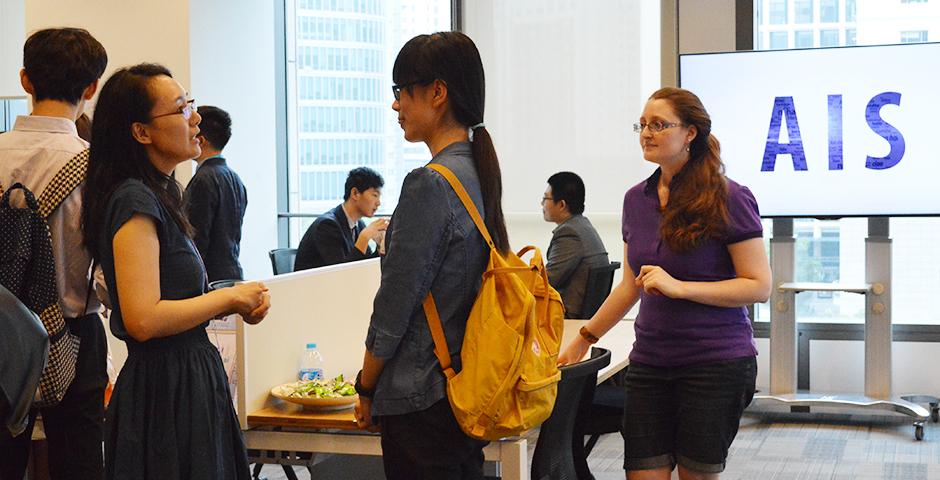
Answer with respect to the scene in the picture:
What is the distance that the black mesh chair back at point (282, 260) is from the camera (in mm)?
5708

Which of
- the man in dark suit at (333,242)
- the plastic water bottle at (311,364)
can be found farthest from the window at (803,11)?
the plastic water bottle at (311,364)

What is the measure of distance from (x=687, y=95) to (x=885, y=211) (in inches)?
133

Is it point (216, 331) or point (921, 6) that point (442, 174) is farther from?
point (921, 6)

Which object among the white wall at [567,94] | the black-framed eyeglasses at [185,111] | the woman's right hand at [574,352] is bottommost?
the woman's right hand at [574,352]

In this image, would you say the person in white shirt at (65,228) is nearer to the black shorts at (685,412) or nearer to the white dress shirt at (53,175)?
the white dress shirt at (53,175)

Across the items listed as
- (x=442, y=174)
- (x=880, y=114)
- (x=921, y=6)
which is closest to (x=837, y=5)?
(x=921, y=6)

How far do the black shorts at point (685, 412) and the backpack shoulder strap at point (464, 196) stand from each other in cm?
87

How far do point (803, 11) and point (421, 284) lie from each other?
5.18 metres

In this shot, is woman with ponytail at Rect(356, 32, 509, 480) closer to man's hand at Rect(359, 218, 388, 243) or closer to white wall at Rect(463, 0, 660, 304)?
man's hand at Rect(359, 218, 388, 243)

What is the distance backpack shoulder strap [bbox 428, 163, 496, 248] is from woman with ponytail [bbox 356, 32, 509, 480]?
11 mm

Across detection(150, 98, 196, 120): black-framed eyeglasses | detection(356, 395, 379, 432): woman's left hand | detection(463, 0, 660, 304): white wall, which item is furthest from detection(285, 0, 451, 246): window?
detection(356, 395, 379, 432): woman's left hand

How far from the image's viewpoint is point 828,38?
630 centimetres

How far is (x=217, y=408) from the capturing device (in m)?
2.07

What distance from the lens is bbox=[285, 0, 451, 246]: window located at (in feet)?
25.4
